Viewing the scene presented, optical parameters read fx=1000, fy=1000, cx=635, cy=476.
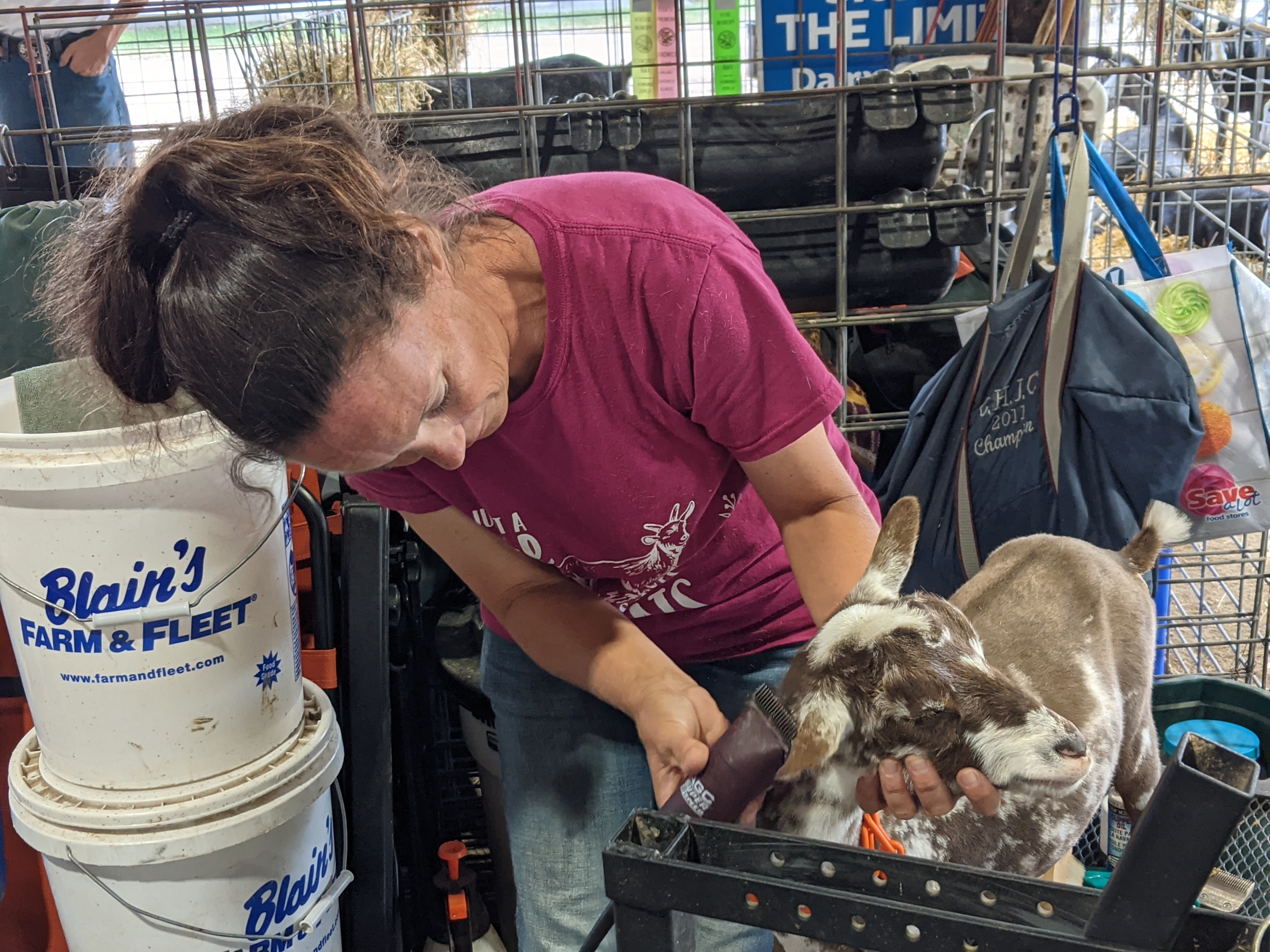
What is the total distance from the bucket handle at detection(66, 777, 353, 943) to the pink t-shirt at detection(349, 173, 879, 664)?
38 cm

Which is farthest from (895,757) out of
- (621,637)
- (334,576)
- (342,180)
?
(334,576)

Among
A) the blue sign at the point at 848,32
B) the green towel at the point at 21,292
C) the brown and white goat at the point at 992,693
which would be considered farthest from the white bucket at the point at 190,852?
the blue sign at the point at 848,32

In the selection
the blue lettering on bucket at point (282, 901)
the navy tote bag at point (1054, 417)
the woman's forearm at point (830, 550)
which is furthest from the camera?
the navy tote bag at point (1054, 417)

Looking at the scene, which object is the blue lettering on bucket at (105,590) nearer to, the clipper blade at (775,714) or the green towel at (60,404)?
the green towel at (60,404)

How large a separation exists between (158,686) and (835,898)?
1.04 m

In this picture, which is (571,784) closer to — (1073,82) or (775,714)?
(775,714)

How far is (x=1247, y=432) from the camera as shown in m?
1.71

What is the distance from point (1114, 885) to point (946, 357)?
1.75 meters

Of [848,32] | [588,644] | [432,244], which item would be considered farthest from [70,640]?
[848,32]

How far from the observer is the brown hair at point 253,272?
781 mm

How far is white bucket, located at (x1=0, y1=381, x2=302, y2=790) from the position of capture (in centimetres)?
122

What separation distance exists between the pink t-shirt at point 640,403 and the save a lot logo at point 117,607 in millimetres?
278

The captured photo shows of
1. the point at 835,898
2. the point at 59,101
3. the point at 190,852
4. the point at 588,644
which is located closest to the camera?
the point at 835,898

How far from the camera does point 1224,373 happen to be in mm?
1697
